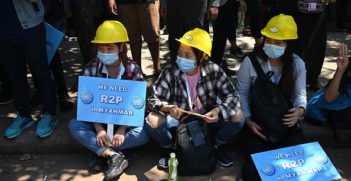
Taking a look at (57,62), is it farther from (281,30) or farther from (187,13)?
(281,30)

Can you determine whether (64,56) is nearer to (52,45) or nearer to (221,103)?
(52,45)

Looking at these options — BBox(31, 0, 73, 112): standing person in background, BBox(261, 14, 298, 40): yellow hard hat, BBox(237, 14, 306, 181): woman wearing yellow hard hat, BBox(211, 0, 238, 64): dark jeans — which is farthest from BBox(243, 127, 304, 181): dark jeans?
BBox(31, 0, 73, 112): standing person in background

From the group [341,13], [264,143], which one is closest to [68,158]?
[264,143]

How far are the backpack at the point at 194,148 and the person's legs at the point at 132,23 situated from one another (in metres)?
1.42

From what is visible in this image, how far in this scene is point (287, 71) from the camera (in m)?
3.27

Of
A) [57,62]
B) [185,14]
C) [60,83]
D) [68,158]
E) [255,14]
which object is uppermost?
[185,14]

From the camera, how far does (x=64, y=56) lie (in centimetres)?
579

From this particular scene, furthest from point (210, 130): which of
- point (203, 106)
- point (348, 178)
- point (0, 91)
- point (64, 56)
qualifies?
point (64, 56)

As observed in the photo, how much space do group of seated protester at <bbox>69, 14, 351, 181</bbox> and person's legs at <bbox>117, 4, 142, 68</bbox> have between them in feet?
2.71

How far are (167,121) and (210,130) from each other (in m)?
0.40

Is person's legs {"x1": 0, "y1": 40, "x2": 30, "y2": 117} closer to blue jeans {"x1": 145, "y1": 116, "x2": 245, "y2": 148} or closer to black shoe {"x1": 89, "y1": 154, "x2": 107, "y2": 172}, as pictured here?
black shoe {"x1": 89, "y1": 154, "x2": 107, "y2": 172}

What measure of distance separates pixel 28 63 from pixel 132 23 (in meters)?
1.24

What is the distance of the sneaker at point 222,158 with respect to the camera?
3.36 m

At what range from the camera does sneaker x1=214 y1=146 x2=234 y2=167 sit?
132 inches
